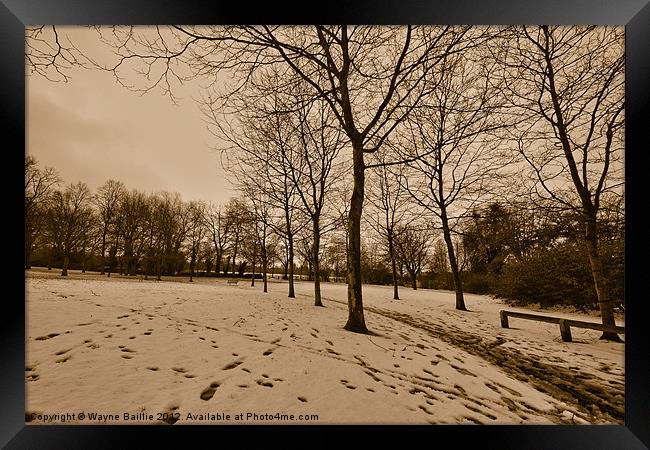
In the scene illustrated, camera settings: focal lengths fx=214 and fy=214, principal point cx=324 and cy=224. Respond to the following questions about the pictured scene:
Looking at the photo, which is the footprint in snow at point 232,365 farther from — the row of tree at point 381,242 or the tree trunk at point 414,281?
the tree trunk at point 414,281

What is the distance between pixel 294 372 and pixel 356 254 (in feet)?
8.39

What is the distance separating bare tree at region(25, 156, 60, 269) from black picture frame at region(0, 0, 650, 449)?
24.6 inches

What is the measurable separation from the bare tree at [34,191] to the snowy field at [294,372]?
84 cm

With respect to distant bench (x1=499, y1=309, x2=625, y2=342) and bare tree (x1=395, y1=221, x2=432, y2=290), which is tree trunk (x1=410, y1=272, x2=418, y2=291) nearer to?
bare tree (x1=395, y1=221, x2=432, y2=290)

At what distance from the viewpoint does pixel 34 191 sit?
3668 millimetres

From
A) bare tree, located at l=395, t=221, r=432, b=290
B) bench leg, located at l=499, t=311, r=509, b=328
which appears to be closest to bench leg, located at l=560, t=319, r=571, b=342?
bench leg, located at l=499, t=311, r=509, b=328

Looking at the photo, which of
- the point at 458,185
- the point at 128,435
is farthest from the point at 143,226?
the point at 458,185

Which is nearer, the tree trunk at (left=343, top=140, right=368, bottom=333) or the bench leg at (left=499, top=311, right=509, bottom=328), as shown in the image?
the tree trunk at (left=343, top=140, right=368, bottom=333)

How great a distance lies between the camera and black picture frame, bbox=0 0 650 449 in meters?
2.19

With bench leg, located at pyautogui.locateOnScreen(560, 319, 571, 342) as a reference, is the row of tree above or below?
above
